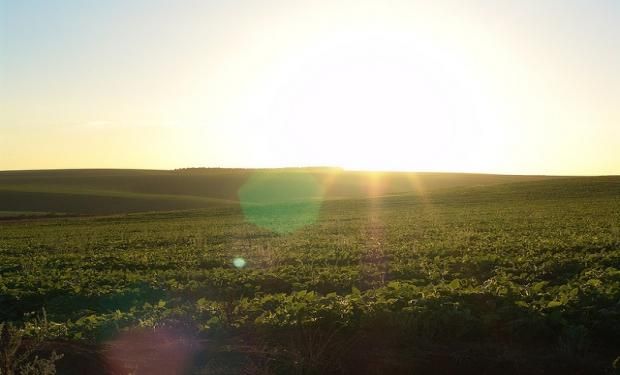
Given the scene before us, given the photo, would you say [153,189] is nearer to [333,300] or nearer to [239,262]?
[239,262]

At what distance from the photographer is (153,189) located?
325 ft

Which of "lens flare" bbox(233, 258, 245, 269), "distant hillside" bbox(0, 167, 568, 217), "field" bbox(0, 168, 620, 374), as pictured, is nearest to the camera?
"field" bbox(0, 168, 620, 374)

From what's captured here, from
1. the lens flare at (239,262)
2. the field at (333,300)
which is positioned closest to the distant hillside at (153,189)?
the field at (333,300)

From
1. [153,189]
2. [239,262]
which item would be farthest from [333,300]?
[153,189]

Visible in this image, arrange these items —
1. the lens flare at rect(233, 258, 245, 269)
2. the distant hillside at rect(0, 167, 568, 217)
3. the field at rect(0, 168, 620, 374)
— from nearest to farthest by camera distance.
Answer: the field at rect(0, 168, 620, 374)
the lens flare at rect(233, 258, 245, 269)
the distant hillside at rect(0, 167, 568, 217)

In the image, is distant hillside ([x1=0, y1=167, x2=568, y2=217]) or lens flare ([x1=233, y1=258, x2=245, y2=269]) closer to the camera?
lens flare ([x1=233, y1=258, x2=245, y2=269])

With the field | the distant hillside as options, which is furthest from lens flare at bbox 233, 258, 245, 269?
the distant hillside

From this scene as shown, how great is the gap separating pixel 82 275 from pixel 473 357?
12.2m

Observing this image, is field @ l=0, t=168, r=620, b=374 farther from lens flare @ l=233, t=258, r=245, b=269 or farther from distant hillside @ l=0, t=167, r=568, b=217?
distant hillside @ l=0, t=167, r=568, b=217

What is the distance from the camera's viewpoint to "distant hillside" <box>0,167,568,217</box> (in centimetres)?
7544

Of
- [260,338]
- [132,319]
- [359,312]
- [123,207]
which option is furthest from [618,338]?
[123,207]

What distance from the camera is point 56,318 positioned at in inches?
432

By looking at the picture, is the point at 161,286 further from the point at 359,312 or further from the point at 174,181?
the point at 174,181

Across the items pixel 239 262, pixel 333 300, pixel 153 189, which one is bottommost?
pixel 153 189
